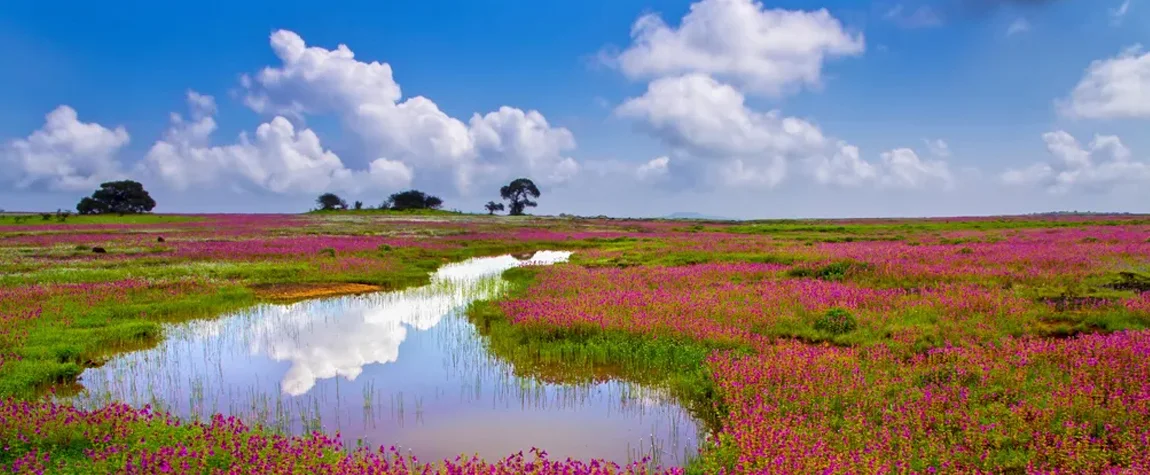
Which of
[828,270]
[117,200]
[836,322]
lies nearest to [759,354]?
[836,322]

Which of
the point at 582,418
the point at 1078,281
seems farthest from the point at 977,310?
the point at 582,418

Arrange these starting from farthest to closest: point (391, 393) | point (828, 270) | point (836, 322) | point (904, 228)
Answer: point (904, 228), point (828, 270), point (836, 322), point (391, 393)

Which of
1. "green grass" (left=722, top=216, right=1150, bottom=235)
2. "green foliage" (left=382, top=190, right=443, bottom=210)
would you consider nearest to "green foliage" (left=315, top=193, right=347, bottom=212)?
"green foliage" (left=382, top=190, right=443, bottom=210)

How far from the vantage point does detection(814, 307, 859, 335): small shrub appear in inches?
506

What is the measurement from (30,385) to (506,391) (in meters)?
8.17

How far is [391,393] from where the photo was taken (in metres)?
10.3

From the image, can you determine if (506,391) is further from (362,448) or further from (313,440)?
(313,440)

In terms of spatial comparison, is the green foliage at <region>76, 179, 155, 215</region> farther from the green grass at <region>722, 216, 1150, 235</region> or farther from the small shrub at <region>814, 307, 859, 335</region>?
the small shrub at <region>814, 307, 859, 335</region>

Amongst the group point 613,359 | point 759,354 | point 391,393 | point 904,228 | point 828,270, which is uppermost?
point 904,228

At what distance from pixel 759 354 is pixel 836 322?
300 cm

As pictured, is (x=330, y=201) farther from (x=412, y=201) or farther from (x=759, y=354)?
(x=759, y=354)

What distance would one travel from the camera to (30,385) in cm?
1023

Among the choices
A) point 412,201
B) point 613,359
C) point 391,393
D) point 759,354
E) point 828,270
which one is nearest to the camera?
point 391,393

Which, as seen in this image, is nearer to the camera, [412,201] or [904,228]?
[904,228]
